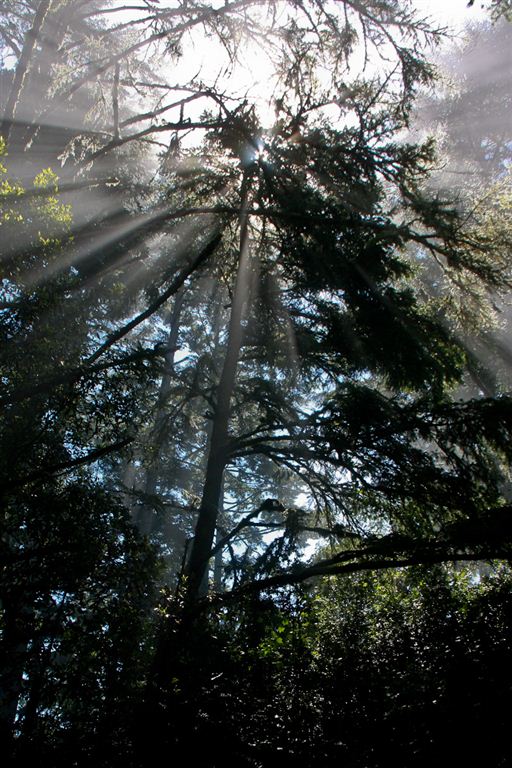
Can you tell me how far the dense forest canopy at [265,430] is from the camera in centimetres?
423

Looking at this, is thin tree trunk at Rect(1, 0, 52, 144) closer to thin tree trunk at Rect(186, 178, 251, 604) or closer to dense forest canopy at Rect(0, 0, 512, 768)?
dense forest canopy at Rect(0, 0, 512, 768)

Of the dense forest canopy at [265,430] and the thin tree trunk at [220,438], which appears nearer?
the dense forest canopy at [265,430]

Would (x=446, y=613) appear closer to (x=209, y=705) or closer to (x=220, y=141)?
(x=209, y=705)

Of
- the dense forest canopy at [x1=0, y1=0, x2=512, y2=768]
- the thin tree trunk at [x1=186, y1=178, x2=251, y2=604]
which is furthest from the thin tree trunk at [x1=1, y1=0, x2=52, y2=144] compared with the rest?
the thin tree trunk at [x1=186, y1=178, x2=251, y2=604]

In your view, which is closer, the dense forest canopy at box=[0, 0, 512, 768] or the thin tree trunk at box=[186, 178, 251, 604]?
the dense forest canopy at box=[0, 0, 512, 768]

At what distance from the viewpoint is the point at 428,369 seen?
8.73m

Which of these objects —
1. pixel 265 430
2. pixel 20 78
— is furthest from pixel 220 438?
pixel 20 78

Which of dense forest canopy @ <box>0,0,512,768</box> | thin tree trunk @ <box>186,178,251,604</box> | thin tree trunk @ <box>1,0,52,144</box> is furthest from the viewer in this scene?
thin tree trunk @ <box>1,0,52,144</box>

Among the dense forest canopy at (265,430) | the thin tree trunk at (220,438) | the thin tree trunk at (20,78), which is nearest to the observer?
the dense forest canopy at (265,430)

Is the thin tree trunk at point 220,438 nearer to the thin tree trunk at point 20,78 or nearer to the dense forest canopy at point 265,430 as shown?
the dense forest canopy at point 265,430

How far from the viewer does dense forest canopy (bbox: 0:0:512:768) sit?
4234 millimetres

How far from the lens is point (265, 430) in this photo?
9.20m

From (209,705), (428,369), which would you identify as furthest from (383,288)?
(209,705)

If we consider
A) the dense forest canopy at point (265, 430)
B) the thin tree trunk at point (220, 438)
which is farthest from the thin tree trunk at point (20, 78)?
the thin tree trunk at point (220, 438)
